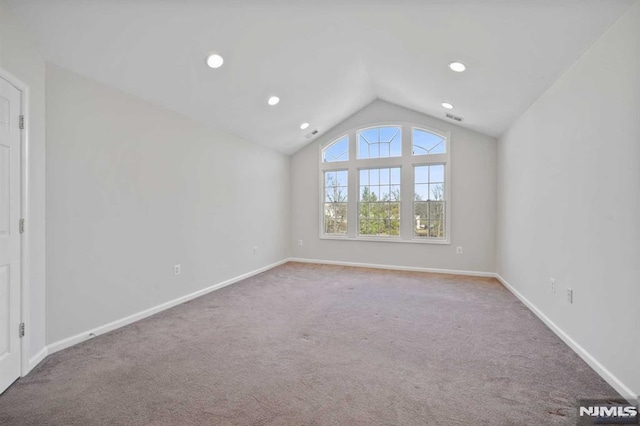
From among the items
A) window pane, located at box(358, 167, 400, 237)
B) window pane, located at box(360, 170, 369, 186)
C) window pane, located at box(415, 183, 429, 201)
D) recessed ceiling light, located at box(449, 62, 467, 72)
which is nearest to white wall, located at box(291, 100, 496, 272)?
window pane, located at box(358, 167, 400, 237)

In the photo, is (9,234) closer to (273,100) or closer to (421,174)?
(273,100)

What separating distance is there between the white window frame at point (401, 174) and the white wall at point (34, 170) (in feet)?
14.2

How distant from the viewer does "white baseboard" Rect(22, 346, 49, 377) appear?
6.72ft

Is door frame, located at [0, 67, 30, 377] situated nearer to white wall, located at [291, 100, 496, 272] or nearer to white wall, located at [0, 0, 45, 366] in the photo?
white wall, located at [0, 0, 45, 366]

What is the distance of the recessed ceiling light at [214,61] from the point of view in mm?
2845

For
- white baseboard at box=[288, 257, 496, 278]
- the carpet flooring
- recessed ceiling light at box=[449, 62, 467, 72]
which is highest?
recessed ceiling light at box=[449, 62, 467, 72]

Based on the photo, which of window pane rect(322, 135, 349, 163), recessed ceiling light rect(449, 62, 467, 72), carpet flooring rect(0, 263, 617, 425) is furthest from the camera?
window pane rect(322, 135, 349, 163)

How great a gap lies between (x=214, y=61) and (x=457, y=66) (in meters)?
2.44

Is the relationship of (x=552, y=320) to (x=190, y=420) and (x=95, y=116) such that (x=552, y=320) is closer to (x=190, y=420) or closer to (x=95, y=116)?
(x=190, y=420)

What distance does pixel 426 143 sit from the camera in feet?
17.5

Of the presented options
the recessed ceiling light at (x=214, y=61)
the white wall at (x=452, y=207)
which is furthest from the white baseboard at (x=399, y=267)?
the recessed ceiling light at (x=214, y=61)

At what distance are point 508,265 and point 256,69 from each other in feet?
13.8

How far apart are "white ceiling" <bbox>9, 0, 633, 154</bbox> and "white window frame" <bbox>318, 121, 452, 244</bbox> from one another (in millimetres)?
1192

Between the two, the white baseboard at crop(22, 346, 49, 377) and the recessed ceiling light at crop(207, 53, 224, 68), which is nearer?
the white baseboard at crop(22, 346, 49, 377)
